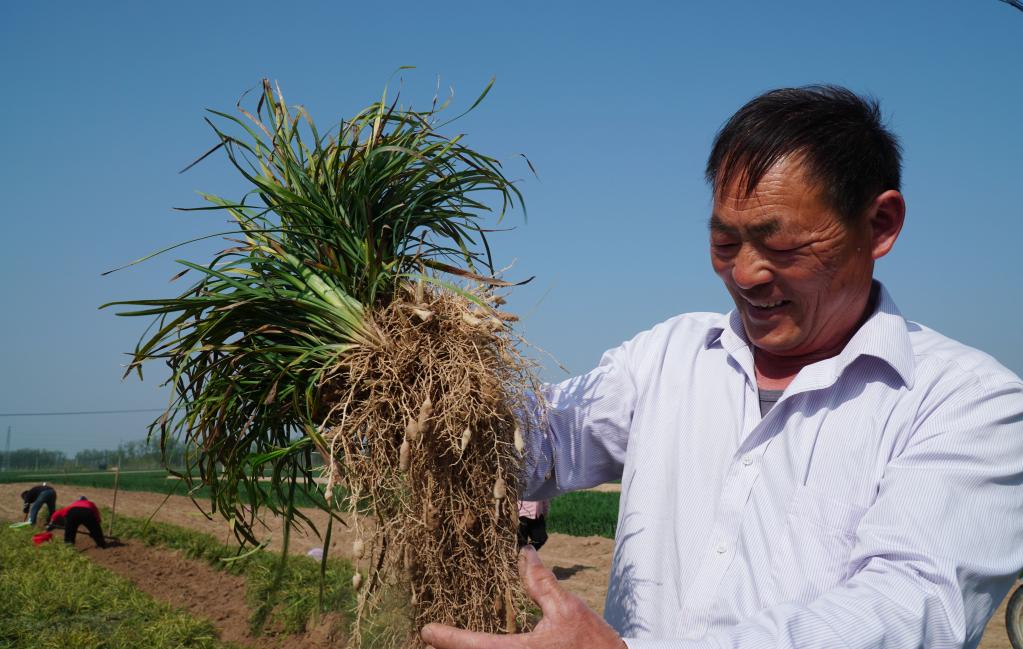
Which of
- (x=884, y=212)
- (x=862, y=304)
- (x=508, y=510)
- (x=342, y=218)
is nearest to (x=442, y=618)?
(x=508, y=510)

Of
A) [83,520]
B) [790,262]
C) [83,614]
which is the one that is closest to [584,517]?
[83,520]

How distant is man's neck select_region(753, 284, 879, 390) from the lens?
1826mm

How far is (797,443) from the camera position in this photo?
165 centimetres

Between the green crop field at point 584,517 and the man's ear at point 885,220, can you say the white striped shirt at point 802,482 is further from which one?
the green crop field at point 584,517

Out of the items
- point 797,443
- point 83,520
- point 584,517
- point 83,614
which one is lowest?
point 584,517

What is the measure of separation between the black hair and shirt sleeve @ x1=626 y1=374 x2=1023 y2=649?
0.46 meters

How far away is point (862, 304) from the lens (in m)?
1.79

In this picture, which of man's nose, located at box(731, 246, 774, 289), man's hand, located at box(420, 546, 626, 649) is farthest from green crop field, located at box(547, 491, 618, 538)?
man's hand, located at box(420, 546, 626, 649)

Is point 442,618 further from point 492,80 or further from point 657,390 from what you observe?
point 492,80

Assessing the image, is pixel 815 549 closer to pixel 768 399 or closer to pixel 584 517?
pixel 768 399

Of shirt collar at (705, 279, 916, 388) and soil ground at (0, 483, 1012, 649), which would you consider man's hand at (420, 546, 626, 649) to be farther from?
soil ground at (0, 483, 1012, 649)

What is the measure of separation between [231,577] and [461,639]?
875cm

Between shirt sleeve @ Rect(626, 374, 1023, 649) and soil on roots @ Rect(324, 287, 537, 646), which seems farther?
soil on roots @ Rect(324, 287, 537, 646)

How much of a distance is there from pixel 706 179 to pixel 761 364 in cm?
46
